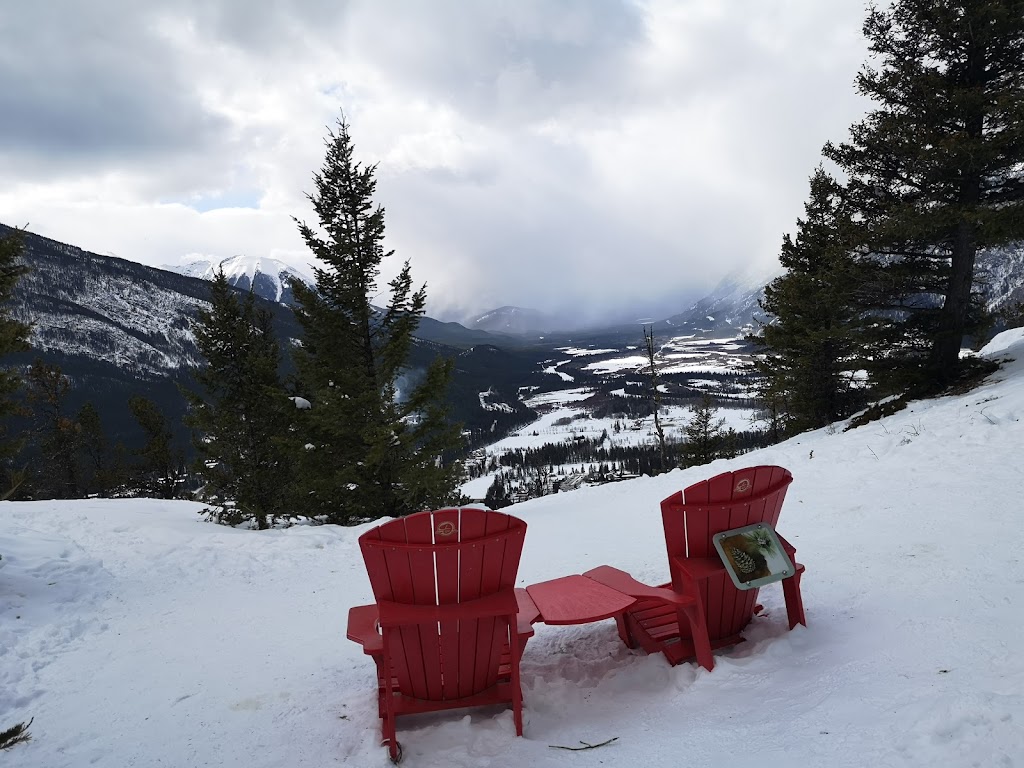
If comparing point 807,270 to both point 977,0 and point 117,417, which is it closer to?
point 977,0

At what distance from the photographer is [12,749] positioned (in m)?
3.26

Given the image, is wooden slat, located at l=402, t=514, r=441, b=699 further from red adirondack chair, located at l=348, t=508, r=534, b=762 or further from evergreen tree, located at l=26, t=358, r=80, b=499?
evergreen tree, located at l=26, t=358, r=80, b=499

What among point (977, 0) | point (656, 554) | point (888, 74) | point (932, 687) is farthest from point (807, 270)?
point (932, 687)

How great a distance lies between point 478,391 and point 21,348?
632 feet

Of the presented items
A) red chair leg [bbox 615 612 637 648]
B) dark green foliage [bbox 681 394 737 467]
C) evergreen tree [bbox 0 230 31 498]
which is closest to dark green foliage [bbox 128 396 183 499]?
evergreen tree [bbox 0 230 31 498]

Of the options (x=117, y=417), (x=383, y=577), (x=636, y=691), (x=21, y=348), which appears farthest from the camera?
(x=117, y=417)

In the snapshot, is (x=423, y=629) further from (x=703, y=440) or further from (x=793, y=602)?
→ (x=703, y=440)

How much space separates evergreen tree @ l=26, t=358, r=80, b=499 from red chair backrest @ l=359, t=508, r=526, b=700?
24.1 m

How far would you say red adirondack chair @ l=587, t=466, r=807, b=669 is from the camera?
3.43 meters

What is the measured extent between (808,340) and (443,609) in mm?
16483

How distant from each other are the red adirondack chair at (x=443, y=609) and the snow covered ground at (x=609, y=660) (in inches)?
8.1

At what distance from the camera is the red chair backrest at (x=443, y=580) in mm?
3004

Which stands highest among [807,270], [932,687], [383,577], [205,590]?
[807,270]

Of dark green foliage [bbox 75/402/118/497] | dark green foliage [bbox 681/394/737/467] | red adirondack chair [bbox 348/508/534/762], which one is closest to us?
red adirondack chair [bbox 348/508/534/762]
